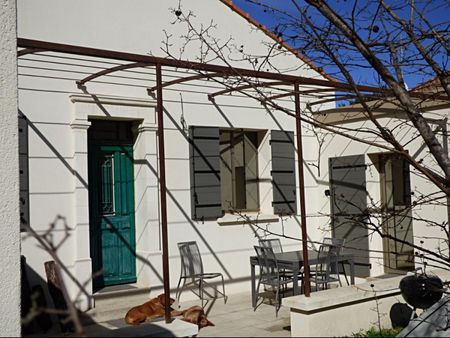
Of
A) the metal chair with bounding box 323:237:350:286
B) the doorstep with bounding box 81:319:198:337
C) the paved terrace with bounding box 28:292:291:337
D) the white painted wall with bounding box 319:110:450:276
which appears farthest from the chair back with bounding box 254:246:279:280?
the doorstep with bounding box 81:319:198:337

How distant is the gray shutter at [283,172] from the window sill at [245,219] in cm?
16

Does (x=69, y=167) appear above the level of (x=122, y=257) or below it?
above

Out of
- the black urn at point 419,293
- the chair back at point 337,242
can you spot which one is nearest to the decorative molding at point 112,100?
the chair back at point 337,242

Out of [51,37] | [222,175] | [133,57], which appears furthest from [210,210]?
[133,57]

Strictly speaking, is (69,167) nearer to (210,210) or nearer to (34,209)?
(34,209)

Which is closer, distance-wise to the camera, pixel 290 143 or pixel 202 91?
pixel 202 91

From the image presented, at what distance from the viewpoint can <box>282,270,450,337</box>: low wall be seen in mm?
3996

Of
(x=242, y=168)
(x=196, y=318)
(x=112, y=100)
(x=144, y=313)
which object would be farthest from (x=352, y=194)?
(x=196, y=318)

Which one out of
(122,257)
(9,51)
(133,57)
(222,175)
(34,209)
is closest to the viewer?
(9,51)

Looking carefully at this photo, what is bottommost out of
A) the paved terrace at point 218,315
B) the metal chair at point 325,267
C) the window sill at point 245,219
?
the paved terrace at point 218,315

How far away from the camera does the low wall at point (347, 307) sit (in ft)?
13.1

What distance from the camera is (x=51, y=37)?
260 inches

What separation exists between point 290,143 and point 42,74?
4.07 meters

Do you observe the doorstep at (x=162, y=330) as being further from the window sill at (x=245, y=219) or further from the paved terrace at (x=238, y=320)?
the window sill at (x=245, y=219)
